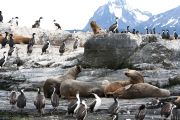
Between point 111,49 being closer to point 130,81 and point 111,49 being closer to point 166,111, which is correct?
point 130,81

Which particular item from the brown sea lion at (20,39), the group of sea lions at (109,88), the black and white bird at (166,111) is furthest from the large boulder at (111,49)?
the brown sea lion at (20,39)

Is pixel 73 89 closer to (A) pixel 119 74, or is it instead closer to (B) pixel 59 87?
(B) pixel 59 87

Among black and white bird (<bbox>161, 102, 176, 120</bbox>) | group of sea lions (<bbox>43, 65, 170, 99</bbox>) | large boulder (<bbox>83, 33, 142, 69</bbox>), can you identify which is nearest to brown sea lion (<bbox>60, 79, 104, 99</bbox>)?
group of sea lions (<bbox>43, 65, 170, 99</bbox>)

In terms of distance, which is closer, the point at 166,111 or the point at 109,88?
the point at 166,111

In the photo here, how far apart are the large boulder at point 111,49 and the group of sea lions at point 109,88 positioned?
3.83m

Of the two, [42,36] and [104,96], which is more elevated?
[42,36]

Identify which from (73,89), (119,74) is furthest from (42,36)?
(73,89)

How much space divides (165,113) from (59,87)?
801 cm

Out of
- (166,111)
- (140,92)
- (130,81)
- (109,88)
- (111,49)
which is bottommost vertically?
(166,111)

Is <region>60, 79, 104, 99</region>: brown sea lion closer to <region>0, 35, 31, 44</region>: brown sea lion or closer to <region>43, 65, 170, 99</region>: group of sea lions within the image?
<region>43, 65, 170, 99</region>: group of sea lions

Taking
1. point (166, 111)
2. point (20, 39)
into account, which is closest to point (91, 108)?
point (166, 111)

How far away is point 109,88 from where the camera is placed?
2227 centimetres

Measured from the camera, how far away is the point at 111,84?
73.6 feet

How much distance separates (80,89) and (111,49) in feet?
19.9
